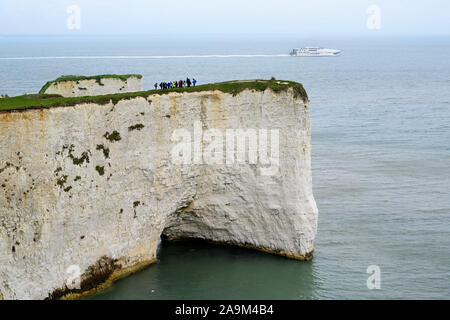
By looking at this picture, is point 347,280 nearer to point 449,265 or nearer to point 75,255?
point 449,265

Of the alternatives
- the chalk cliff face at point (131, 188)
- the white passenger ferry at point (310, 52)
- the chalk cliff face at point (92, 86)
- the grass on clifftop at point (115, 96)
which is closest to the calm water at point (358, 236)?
the chalk cliff face at point (131, 188)

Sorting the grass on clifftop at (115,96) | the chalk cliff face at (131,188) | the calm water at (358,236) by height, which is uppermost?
the grass on clifftop at (115,96)

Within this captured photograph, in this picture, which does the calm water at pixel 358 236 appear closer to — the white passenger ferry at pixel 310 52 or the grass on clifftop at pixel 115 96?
the grass on clifftop at pixel 115 96

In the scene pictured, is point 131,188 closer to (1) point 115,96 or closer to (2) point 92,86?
(1) point 115,96

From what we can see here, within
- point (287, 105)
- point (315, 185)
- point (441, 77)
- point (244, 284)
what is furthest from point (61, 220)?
point (441, 77)

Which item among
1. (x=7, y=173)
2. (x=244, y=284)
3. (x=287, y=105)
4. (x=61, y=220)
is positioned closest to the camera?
(x=7, y=173)

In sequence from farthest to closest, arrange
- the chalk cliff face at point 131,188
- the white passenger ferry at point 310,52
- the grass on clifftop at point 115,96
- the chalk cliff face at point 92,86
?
the white passenger ferry at point 310,52 < the chalk cliff face at point 92,86 < the grass on clifftop at point 115,96 < the chalk cliff face at point 131,188
